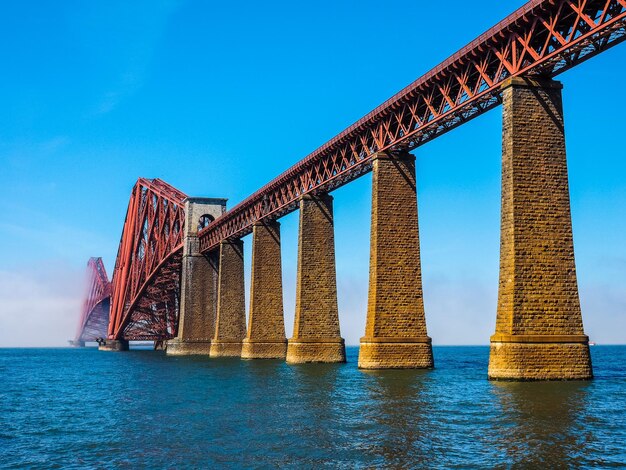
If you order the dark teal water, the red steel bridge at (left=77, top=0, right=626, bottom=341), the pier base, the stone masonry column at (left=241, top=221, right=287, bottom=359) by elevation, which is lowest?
the dark teal water

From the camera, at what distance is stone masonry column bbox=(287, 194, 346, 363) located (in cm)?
4697

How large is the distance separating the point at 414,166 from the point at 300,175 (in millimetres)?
14228

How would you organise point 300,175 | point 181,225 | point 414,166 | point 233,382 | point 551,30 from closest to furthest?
point 551,30 < point 233,382 < point 414,166 < point 300,175 < point 181,225

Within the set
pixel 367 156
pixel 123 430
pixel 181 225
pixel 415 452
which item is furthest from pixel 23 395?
pixel 181 225

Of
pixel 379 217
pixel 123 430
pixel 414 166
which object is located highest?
pixel 414 166

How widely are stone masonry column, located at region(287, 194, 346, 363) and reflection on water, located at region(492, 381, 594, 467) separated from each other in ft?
72.3

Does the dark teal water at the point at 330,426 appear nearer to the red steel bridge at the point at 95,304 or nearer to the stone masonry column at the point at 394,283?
the stone masonry column at the point at 394,283

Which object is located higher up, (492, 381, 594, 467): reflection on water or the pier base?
the pier base

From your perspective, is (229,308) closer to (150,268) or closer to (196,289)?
(196,289)

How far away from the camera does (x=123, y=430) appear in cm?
2016

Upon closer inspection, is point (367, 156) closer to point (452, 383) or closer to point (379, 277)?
point (379, 277)

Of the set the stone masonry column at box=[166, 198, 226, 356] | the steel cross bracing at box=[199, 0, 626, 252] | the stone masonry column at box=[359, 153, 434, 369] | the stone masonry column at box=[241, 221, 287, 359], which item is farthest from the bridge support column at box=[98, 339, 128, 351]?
the stone masonry column at box=[359, 153, 434, 369]

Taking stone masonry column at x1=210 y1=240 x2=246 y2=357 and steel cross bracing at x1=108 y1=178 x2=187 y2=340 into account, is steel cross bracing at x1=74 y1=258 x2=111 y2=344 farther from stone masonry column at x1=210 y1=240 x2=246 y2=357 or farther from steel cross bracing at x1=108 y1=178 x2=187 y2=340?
stone masonry column at x1=210 y1=240 x2=246 y2=357

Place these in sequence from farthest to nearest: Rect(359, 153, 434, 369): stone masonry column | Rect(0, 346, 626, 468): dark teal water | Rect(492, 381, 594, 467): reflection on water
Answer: Rect(359, 153, 434, 369): stone masonry column, Rect(0, 346, 626, 468): dark teal water, Rect(492, 381, 594, 467): reflection on water
